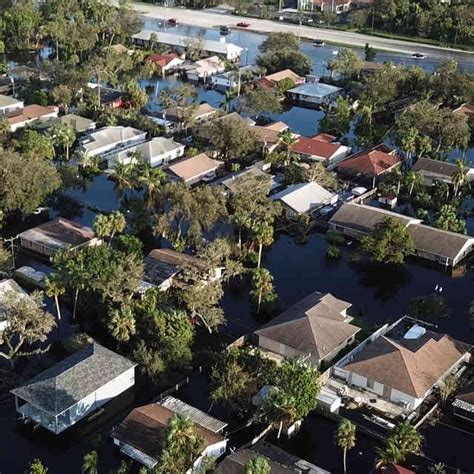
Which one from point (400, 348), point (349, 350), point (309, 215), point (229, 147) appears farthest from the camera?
point (229, 147)

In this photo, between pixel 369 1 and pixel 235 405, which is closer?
pixel 235 405

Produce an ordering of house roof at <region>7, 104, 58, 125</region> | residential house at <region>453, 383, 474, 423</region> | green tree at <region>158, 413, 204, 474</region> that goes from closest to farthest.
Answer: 1. green tree at <region>158, 413, 204, 474</region>
2. residential house at <region>453, 383, 474, 423</region>
3. house roof at <region>7, 104, 58, 125</region>

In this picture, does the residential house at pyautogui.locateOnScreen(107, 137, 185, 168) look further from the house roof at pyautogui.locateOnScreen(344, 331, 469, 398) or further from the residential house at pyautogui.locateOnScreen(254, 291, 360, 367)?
the house roof at pyautogui.locateOnScreen(344, 331, 469, 398)

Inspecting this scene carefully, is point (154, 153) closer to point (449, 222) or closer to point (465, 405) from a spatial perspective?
point (449, 222)

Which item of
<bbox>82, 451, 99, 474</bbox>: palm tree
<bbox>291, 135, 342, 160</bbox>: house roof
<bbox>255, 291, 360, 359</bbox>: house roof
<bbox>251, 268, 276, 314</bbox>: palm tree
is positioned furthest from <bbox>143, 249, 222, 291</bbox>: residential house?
<bbox>291, 135, 342, 160</bbox>: house roof

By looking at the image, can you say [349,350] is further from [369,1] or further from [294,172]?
[369,1]

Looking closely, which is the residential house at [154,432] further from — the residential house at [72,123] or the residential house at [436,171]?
the residential house at [72,123]

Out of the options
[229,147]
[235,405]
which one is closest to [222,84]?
[229,147]
